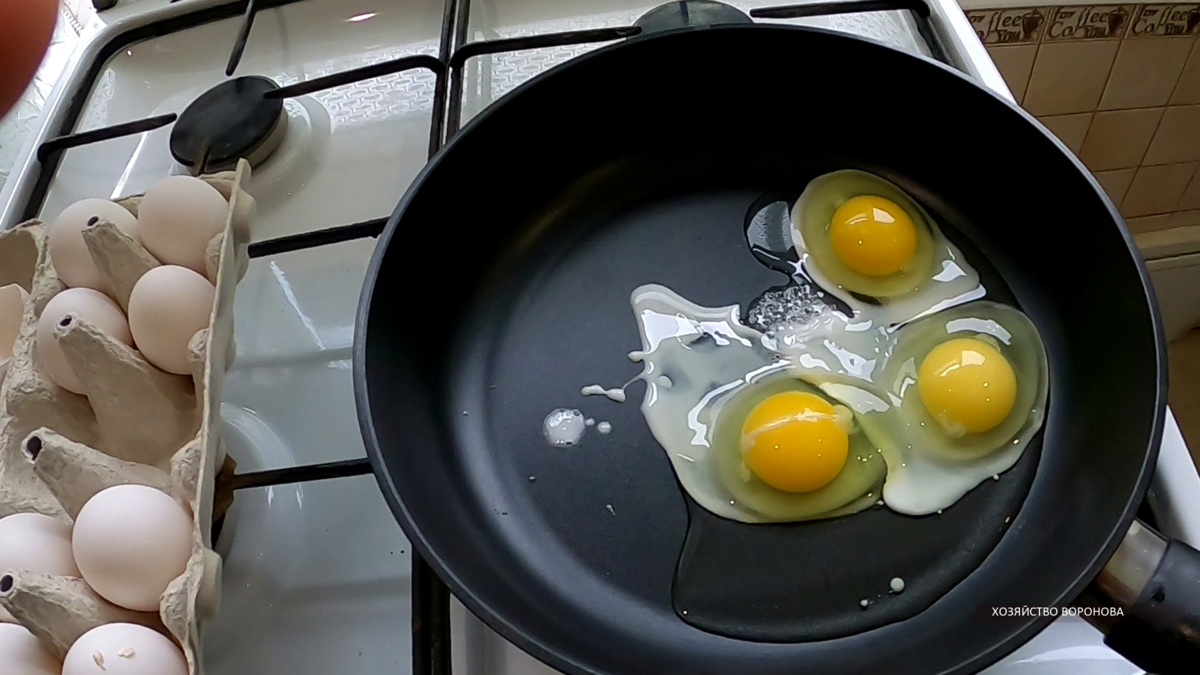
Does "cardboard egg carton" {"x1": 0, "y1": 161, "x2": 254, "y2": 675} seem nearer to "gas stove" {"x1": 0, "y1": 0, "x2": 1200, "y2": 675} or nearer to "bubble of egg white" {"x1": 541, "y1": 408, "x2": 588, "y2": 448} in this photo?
"gas stove" {"x1": 0, "y1": 0, "x2": 1200, "y2": 675}

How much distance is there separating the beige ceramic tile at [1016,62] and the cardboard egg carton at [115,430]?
1.03m

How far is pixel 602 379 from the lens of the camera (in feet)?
2.37

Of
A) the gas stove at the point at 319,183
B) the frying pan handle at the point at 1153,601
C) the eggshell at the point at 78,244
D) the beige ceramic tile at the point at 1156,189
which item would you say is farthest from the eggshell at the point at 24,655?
the beige ceramic tile at the point at 1156,189

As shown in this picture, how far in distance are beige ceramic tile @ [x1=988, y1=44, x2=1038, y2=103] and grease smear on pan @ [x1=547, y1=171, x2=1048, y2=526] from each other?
1.80ft

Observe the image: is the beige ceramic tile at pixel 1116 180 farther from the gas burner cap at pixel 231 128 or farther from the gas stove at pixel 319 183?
the gas burner cap at pixel 231 128

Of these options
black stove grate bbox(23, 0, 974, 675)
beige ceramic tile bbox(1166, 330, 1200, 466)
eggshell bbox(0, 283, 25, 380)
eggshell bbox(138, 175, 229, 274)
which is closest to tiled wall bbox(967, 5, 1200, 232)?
beige ceramic tile bbox(1166, 330, 1200, 466)

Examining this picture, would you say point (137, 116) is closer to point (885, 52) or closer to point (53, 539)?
point (53, 539)

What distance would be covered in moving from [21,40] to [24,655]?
0.33 m

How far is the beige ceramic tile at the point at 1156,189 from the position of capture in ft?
4.64

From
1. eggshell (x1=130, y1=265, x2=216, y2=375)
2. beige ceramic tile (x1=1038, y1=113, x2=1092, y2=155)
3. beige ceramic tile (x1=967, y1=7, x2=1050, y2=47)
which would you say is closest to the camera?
eggshell (x1=130, y1=265, x2=216, y2=375)

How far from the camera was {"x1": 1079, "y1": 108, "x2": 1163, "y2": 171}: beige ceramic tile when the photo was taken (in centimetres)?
132

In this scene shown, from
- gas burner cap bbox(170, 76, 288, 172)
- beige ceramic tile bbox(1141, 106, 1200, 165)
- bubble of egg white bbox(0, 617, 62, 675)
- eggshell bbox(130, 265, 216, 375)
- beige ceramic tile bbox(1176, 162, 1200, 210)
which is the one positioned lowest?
beige ceramic tile bbox(1176, 162, 1200, 210)

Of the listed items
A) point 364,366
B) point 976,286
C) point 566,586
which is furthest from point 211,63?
point 976,286

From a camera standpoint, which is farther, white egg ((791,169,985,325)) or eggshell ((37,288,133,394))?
white egg ((791,169,985,325))
